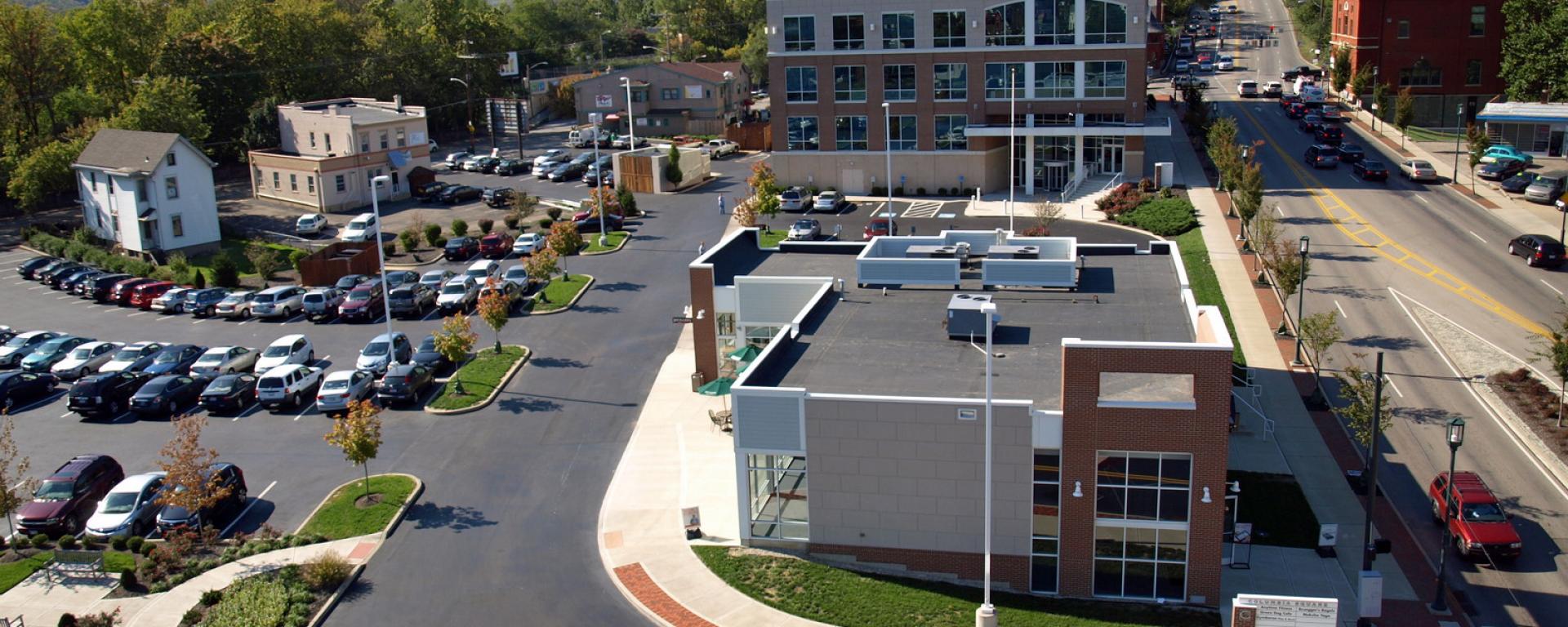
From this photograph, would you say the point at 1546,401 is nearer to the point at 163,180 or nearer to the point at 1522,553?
the point at 1522,553

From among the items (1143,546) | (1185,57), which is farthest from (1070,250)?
(1185,57)

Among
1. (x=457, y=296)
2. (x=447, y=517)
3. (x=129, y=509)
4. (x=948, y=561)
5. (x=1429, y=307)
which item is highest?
(x=457, y=296)

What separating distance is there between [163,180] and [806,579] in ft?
186

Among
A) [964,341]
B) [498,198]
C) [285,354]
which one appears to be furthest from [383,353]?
[498,198]

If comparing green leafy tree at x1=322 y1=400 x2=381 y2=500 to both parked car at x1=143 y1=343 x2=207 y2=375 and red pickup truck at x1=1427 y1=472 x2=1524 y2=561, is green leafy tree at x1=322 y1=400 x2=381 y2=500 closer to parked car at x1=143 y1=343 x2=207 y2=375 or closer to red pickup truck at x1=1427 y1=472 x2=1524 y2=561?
parked car at x1=143 y1=343 x2=207 y2=375

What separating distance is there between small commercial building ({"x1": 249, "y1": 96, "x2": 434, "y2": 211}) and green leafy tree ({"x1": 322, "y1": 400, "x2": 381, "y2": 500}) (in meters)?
51.8

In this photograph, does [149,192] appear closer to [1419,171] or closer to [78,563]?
[78,563]

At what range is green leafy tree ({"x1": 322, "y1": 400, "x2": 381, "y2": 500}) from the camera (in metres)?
36.5

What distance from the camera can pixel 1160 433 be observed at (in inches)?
1163

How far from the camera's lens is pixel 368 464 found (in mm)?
39812

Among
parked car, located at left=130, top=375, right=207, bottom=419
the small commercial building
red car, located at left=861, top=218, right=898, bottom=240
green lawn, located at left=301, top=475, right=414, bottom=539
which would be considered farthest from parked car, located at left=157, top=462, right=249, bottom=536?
the small commercial building

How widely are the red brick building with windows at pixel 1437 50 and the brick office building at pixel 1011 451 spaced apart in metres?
74.4

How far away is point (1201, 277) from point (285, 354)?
132 ft

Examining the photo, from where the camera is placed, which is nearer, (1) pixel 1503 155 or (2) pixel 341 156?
(1) pixel 1503 155
